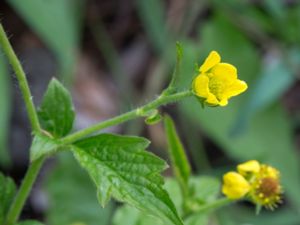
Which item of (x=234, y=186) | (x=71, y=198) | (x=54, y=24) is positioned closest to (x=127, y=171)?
(x=234, y=186)

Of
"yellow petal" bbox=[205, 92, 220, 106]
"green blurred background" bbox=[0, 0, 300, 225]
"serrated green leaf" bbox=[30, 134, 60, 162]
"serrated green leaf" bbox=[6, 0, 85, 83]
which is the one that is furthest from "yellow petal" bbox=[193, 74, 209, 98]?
"serrated green leaf" bbox=[6, 0, 85, 83]

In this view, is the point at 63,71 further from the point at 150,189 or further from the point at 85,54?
the point at 150,189

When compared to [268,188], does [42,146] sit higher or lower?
lower

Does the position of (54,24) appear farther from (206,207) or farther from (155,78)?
(206,207)

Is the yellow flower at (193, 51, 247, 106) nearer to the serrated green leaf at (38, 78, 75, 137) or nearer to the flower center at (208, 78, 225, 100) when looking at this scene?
the flower center at (208, 78, 225, 100)

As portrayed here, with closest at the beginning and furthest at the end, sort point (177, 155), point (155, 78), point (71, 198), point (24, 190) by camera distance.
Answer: point (24, 190) → point (177, 155) → point (71, 198) → point (155, 78)

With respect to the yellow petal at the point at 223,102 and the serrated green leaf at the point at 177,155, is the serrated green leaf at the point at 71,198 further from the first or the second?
the yellow petal at the point at 223,102
